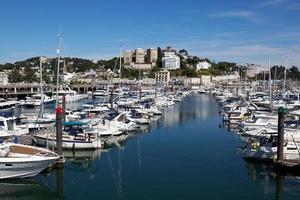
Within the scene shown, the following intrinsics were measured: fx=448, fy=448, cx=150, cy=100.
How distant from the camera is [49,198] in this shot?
2584 centimetres

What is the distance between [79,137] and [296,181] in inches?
717

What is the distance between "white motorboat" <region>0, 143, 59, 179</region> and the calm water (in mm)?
576

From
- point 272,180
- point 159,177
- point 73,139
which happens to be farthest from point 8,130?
point 272,180

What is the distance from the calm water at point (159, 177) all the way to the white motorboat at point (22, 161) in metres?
0.58

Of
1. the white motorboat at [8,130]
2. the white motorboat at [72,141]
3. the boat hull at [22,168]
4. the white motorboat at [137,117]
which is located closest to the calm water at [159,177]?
the boat hull at [22,168]

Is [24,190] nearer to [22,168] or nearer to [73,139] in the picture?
[22,168]

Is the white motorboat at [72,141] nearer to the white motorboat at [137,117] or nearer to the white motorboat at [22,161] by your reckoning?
the white motorboat at [22,161]

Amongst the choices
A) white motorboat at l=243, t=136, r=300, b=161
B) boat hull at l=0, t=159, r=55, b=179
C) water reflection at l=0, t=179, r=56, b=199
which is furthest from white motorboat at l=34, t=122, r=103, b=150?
white motorboat at l=243, t=136, r=300, b=161

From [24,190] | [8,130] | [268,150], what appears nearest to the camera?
[24,190]

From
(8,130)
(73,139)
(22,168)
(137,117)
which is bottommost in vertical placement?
(22,168)

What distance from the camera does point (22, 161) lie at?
87.4 ft

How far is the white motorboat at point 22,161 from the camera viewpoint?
26.6m

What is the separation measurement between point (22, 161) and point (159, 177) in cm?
890

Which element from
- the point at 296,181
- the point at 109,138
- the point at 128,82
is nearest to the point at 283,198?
the point at 296,181
